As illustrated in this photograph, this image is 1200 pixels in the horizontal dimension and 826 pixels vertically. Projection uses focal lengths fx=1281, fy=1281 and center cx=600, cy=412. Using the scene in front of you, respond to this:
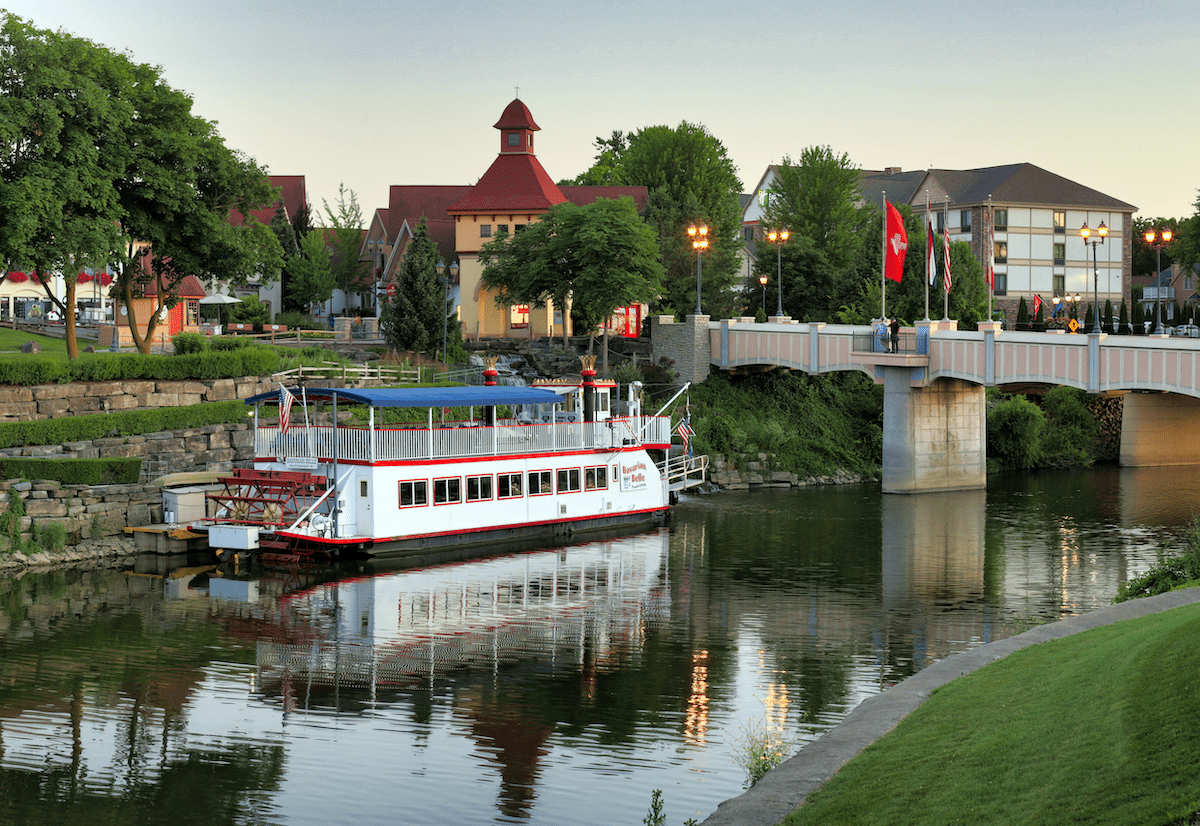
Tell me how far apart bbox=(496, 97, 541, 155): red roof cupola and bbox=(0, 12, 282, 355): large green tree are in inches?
1046

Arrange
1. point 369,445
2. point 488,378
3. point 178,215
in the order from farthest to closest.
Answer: point 178,215, point 488,378, point 369,445

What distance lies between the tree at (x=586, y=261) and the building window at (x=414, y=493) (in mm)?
27297

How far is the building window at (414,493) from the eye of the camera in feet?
130

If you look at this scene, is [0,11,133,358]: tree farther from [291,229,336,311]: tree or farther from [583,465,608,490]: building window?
[291,229,336,311]: tree

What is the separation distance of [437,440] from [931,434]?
26.8 metres

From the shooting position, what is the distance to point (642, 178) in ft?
330

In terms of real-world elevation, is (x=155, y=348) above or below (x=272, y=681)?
above

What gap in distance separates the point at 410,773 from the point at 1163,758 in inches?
448

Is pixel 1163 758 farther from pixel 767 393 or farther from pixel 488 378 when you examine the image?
pixel 767 393

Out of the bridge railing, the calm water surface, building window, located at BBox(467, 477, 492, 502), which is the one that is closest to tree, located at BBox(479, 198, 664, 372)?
the bridge railing

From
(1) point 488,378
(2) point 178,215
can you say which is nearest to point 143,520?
(1) point 488,378

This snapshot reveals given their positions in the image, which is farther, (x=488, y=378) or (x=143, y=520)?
(x=488, y=378)

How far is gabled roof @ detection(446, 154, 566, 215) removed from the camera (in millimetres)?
77438

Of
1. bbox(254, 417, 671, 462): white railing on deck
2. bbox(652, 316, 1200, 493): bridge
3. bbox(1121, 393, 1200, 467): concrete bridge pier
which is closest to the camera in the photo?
bbox(254, 417, 671, 462): white railing on deck
